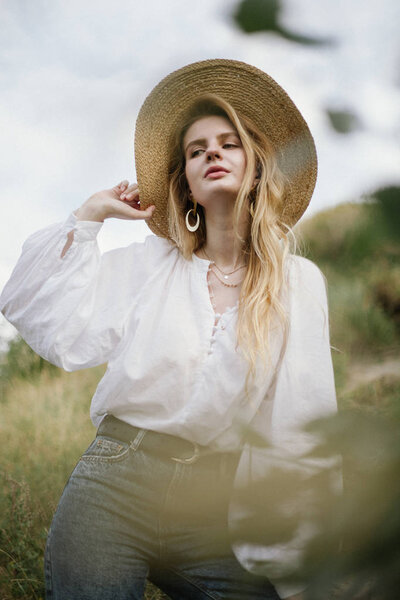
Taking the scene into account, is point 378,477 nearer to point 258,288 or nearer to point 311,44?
point 311,44

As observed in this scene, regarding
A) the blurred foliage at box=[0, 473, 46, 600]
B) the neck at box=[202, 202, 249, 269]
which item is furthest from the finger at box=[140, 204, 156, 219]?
the blurred foliage at box=[0, 473, 46, 600]

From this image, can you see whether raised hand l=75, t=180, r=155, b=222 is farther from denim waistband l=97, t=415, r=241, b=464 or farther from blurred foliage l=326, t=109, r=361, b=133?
blurred foliage l=326, t=109, r=361, b=133

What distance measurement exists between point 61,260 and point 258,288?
0.69 meters

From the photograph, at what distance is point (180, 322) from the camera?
5.45 ft

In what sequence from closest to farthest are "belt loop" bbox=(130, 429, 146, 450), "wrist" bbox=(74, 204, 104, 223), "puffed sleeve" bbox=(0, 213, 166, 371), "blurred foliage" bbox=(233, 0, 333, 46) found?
"blurred foliage" bbox=(233, 0, 333, 46), "belt loop" bbox=(130, 429, 146, 450), "puffed sleeve" bbox=(0, 213, 166, 371), "wrist" bbox=(74, 204, 104, 223)

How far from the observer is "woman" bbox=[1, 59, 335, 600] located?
4.75 ft

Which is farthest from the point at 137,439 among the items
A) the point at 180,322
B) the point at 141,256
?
the point at 141,256

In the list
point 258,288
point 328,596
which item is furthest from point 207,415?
point 328,596

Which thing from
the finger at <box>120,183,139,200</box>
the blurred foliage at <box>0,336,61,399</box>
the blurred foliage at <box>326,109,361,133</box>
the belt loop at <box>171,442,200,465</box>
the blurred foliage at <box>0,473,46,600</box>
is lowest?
the blurred foliage at <box>0,473,46,600</box>

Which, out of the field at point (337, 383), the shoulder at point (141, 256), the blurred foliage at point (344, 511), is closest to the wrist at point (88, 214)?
the shoulder at point (141, 256)

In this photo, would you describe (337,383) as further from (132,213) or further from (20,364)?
(20,364)

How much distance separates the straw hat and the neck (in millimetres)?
214

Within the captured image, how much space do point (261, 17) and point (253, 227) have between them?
1485 millimetres

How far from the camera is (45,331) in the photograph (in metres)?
1.73
